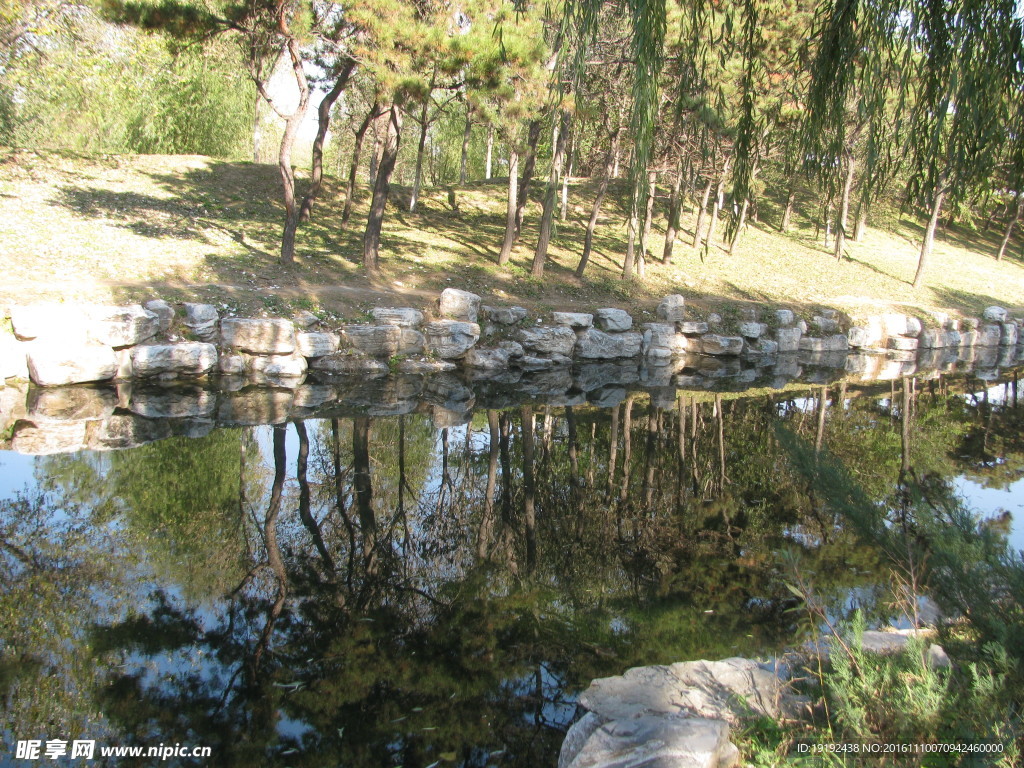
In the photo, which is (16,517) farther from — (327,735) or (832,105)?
(832,105)

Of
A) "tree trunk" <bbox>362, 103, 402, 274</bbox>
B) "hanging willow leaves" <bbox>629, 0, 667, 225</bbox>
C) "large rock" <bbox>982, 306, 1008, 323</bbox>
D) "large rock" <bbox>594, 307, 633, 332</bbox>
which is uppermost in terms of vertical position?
"hanging willow leaves" <bbox>629, 0, 667, 225</bbox>

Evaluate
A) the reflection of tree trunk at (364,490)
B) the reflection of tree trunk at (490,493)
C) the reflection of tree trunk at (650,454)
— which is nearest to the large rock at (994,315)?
the reflection of tree trunk at (650,454)

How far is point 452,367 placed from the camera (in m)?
13.4

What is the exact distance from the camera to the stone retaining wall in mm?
10219

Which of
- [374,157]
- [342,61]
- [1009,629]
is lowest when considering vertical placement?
[1009,629]

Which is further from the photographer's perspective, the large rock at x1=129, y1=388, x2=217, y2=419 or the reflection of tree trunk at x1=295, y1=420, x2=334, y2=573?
the large rock at x1=129, y1=388, x2=217, y2=419

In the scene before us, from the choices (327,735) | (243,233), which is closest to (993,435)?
(327,735)

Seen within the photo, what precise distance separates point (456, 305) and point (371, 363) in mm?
2286

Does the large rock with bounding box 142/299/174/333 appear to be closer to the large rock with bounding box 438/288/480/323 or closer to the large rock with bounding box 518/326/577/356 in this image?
the large rock with bounding box 438/288/480/323

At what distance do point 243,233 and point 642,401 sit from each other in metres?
10.7

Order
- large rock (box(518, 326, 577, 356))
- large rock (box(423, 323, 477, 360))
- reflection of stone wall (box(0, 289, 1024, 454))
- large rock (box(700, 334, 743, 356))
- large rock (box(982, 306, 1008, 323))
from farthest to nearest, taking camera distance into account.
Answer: large rock (box(982, 306, 1008, 323)) < large rock (box(700, 334, 743, 356)) < large rock (box(518, 326, 577, 356)) < large rock (box(423, 323, 477, 360)) < reflection of stone wall (box(0, 289, 1024, 454))

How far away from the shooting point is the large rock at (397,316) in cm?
1319

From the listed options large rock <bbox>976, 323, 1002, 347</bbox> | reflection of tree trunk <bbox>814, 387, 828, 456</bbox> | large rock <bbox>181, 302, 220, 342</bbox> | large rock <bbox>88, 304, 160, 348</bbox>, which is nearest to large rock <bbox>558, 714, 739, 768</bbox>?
reflection of tree trunk <bbox>814, 387, 828, 456</bbox>

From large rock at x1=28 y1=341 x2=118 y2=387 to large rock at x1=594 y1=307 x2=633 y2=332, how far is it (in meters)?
9.45
